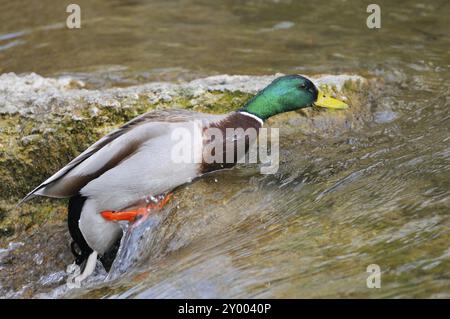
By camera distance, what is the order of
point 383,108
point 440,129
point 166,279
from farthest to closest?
point 383,108 → point 440,129 → point 166,279

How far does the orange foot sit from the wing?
0.26 m

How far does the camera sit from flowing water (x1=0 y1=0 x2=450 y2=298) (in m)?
3.07

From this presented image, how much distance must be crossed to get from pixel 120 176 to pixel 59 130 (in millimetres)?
684

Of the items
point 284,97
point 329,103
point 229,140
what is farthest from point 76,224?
point 329,103

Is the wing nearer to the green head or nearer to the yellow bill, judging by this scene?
the green head

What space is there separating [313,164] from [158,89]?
1.16 meters

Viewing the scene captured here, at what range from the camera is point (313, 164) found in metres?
4.29

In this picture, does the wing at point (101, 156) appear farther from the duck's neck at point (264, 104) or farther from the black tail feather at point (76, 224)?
the duck's neck at point (264, 104)

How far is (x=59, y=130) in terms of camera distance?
4410 mm

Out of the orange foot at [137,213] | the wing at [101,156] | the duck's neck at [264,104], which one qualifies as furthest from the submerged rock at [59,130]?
the wing at [101,156]

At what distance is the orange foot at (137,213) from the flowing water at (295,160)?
62 mm

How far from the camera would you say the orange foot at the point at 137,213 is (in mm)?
4059
